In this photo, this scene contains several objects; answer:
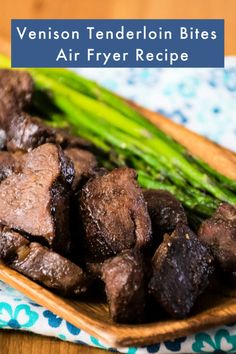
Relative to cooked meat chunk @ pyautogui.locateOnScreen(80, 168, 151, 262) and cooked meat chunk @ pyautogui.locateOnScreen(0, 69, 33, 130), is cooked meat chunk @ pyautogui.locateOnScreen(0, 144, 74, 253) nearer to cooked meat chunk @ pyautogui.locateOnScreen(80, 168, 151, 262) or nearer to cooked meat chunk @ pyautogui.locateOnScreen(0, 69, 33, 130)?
cooked meat chunk @ pyautogui.locateOnScreen(80, 168, 151, 262)

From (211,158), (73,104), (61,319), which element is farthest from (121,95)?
(61,319)

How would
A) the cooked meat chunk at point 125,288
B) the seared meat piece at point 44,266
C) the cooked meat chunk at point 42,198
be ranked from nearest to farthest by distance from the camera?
the cooked meat chunk at point 125,288 → the seared meat piece at point 44,266 → the cooked meat chunk at point 42,198

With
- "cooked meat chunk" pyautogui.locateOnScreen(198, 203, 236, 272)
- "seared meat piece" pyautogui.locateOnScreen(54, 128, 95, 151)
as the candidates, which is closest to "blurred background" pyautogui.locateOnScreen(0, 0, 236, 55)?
"seared meat piece" pyautogui.locateOnScreen(54, 128, 95, 151)

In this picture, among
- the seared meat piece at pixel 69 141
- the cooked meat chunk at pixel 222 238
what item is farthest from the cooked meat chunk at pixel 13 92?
the cooked meat chunk at pixel 222 238

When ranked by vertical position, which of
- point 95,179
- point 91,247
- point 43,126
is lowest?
point 91,247

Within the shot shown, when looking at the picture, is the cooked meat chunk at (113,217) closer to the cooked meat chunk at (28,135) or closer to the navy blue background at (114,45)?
the cooked meat chunk at (28,135)

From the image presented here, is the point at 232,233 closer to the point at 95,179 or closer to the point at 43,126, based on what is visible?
the point at 95,179

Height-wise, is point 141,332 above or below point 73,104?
below
